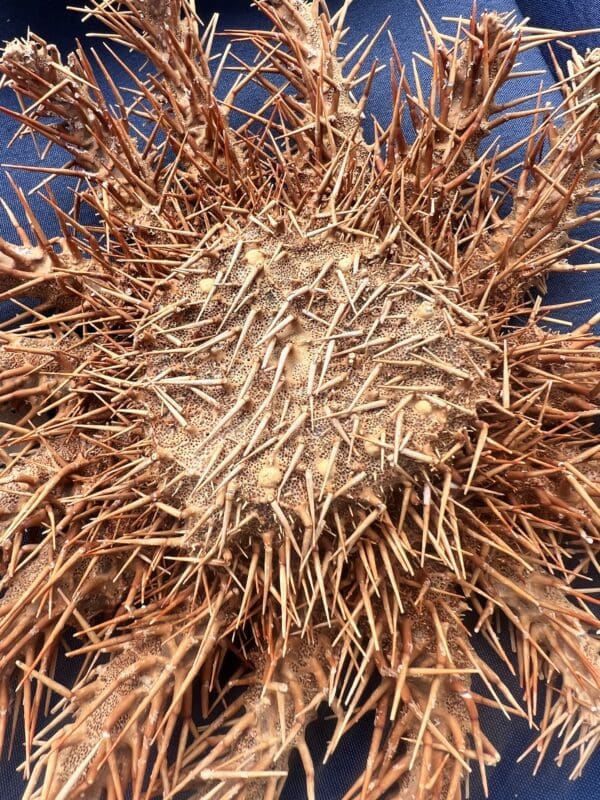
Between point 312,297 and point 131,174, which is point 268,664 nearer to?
point 312,297

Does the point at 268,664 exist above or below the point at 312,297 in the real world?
below

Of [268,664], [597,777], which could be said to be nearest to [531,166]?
[268,664]

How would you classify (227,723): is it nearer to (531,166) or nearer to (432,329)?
(432,329)

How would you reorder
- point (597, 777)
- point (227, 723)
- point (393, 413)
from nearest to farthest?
point (393, 413), point (227, 723), point (597, 777)

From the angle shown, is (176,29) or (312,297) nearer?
(312,297)

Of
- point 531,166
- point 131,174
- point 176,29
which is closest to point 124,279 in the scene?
point 131,174

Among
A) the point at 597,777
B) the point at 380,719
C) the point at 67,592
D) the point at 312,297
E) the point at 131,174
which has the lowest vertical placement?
the point at 597,777

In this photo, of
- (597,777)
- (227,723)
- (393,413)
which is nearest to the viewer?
(393,413)
